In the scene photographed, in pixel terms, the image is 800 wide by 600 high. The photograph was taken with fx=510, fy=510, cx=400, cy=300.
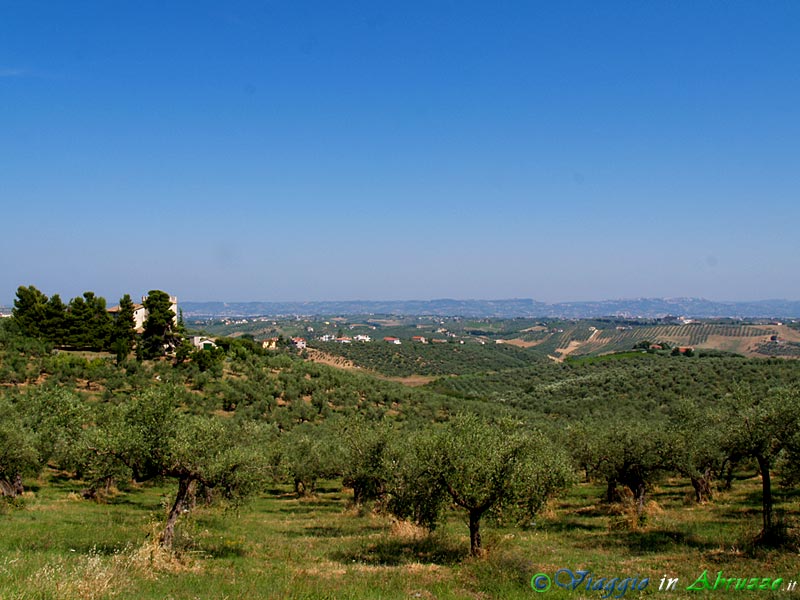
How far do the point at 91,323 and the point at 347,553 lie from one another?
5449cm

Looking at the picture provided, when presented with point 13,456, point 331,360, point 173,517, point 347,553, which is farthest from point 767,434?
point 331,360

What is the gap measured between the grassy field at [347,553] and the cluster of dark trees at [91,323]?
32.9 metres

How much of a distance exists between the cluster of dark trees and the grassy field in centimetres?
3286

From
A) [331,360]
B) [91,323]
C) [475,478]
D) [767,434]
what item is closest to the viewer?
[475,478]

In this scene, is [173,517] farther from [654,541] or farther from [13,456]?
[654,541]

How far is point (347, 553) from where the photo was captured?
18.2 metres

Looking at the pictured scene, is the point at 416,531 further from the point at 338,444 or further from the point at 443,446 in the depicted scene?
the point at 338,444

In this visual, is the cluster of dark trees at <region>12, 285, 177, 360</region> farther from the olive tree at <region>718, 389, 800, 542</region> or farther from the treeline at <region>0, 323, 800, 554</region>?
the olive tree at <region>718, 389, 800, 542</region>

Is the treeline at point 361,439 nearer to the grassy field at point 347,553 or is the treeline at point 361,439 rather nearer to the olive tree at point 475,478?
the olive tree at point 475,478

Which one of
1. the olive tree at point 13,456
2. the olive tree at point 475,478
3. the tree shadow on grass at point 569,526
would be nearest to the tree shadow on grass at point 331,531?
the olive tree at point 475,478

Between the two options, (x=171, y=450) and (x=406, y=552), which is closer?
(x=171, y=450)

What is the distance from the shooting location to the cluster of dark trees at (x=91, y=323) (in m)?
58.2

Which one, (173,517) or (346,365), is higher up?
(173,517)

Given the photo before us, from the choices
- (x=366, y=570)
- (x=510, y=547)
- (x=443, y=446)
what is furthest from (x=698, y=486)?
(x=366, y=570)
